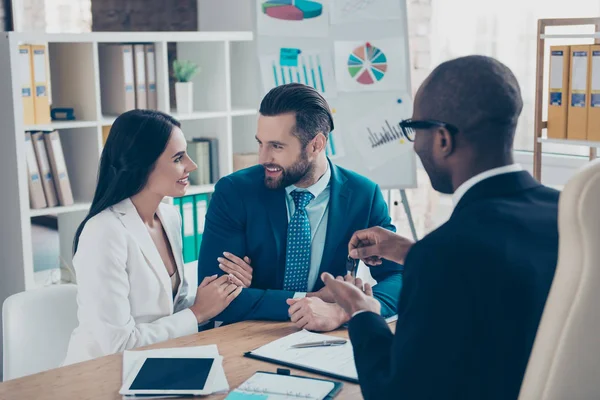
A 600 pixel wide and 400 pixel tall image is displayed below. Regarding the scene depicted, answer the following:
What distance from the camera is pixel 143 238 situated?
236 centimetres

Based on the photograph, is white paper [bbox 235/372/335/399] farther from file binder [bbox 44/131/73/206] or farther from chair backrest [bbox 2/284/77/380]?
file binder [bbox 44/131/73/206]

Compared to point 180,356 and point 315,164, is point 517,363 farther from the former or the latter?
point 315,164

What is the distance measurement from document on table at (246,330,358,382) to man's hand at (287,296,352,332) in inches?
1.6

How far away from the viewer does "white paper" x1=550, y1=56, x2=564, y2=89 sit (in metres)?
3.60

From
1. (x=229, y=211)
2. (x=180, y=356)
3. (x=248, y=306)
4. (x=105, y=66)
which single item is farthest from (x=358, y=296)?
(x=105, y=66)

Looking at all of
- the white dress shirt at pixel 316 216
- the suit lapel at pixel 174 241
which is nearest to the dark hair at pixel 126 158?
the suit lapel at pixel 174 241

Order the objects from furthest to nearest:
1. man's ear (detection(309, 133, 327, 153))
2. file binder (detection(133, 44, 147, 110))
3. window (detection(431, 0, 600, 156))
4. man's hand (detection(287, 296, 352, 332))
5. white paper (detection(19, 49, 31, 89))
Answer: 1. window (detection(431, 0, 600, 156))
2. file binder (detection(133, 44, 147, 110))
3. white paper (detection(19, 49, 31, 89))
4. man's ear (detection(309, 133, 327, 153))
5. man's hand (detection(287, 296, 352, 332))

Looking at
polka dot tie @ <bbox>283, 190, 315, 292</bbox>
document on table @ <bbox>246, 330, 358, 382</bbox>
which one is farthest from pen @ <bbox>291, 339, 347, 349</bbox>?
polka dot tie @ <bbox>283, 190, 315, 292</bbox>

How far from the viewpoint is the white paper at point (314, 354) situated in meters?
1.88

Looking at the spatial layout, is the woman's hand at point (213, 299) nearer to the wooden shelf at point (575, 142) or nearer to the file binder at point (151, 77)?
the file binder at point (151, 77)

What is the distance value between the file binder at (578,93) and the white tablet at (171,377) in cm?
233

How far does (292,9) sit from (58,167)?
4.01ft

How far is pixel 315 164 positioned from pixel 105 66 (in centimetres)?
166

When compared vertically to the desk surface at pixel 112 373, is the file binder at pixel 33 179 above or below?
above
